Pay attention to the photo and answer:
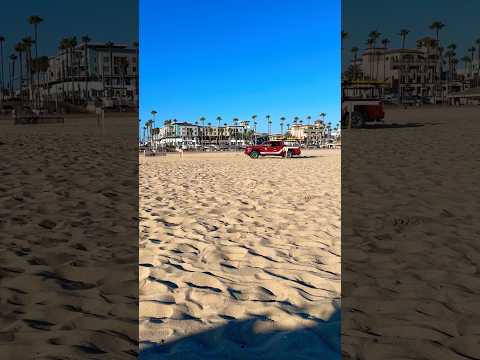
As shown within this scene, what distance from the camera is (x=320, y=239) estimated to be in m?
4.52

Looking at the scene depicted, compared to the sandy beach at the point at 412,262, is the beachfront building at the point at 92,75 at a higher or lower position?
higher

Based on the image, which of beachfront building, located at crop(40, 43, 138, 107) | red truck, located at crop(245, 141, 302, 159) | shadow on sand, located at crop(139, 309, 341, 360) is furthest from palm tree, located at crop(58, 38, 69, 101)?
shadow on sand, located at crop(139, 309, 341, 360)

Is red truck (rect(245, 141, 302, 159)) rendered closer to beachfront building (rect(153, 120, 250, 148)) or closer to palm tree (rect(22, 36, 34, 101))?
beachfront building (rect(153, 120, 250, 148))

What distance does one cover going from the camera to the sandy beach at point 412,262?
2.41m

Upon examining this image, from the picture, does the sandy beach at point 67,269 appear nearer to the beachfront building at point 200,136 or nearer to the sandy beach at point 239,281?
the sandy beach at point 239,281

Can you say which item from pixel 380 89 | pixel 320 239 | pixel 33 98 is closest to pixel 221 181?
pixel 320 239

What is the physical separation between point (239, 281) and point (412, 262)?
61.3 inches

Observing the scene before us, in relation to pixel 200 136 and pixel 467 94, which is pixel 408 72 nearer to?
pixel 467 94

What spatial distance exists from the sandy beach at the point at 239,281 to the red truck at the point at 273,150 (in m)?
16.5

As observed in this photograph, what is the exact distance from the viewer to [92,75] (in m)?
60.6

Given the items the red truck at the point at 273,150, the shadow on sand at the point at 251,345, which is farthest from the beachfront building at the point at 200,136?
the shadow on sand at the point at 251,345

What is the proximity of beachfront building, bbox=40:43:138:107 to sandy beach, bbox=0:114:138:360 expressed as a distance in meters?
43.6

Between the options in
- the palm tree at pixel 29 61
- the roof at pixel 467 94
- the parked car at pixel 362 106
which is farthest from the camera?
the palm tree at pixel 29 61

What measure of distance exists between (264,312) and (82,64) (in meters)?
63.9
